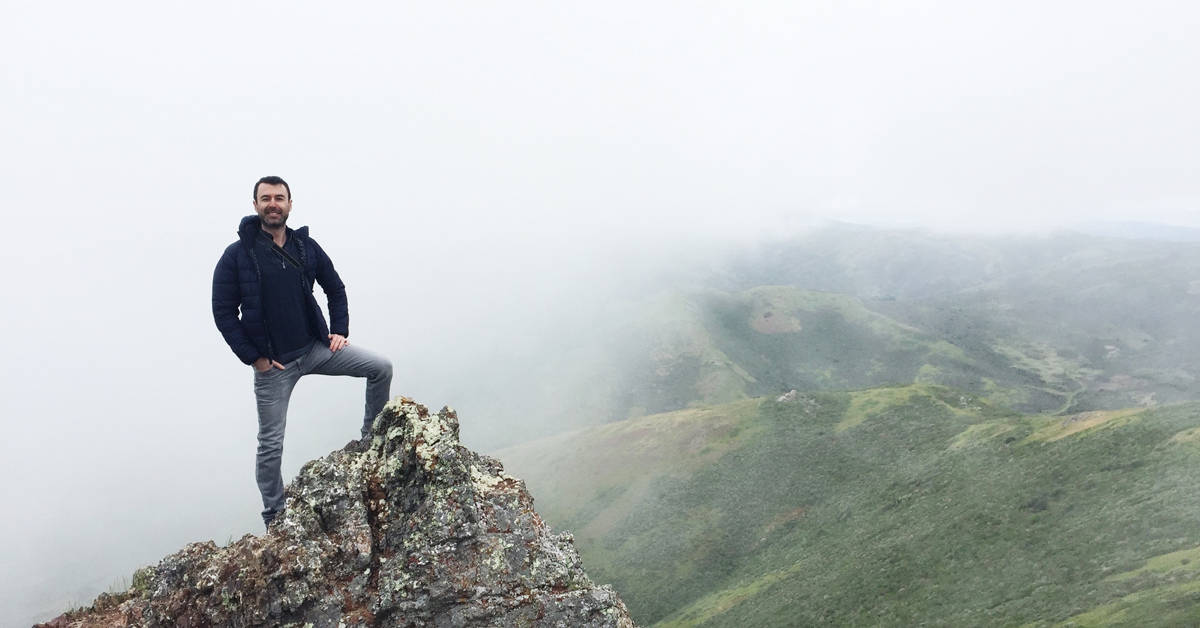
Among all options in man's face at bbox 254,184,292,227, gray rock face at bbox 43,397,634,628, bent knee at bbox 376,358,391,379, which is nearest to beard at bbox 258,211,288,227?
man's face at bbox 254,184,292,227

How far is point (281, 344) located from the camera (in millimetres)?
11539

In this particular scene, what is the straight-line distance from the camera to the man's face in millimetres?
10898

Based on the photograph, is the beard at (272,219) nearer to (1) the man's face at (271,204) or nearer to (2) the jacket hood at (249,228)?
(1) the man's face at (271,204)

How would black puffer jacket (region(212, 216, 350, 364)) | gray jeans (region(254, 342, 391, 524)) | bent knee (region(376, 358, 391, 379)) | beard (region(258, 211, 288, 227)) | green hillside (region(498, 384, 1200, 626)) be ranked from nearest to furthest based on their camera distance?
black puffer jacket (region(212, 216, 350, 364)), beard (region(258, 211, 288, 227)), gray jeans (region(254, 342, 391, 524)), bent knee (region(376, 358, 391, 379)), green hillside (region(498, 384, 1200, 626))

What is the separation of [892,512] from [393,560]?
117855 mm

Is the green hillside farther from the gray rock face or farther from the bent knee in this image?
the bent knee

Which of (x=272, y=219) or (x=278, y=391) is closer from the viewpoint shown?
(x=272, y=219)

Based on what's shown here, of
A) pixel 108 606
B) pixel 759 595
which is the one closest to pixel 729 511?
pixel 759 595

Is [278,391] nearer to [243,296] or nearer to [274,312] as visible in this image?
[274,312]

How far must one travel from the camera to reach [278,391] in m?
11.8

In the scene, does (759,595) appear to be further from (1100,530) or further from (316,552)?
(316,552)

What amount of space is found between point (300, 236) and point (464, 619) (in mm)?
8553

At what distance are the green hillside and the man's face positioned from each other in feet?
198

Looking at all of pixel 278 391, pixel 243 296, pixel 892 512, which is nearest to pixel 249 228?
pixel 243 296
